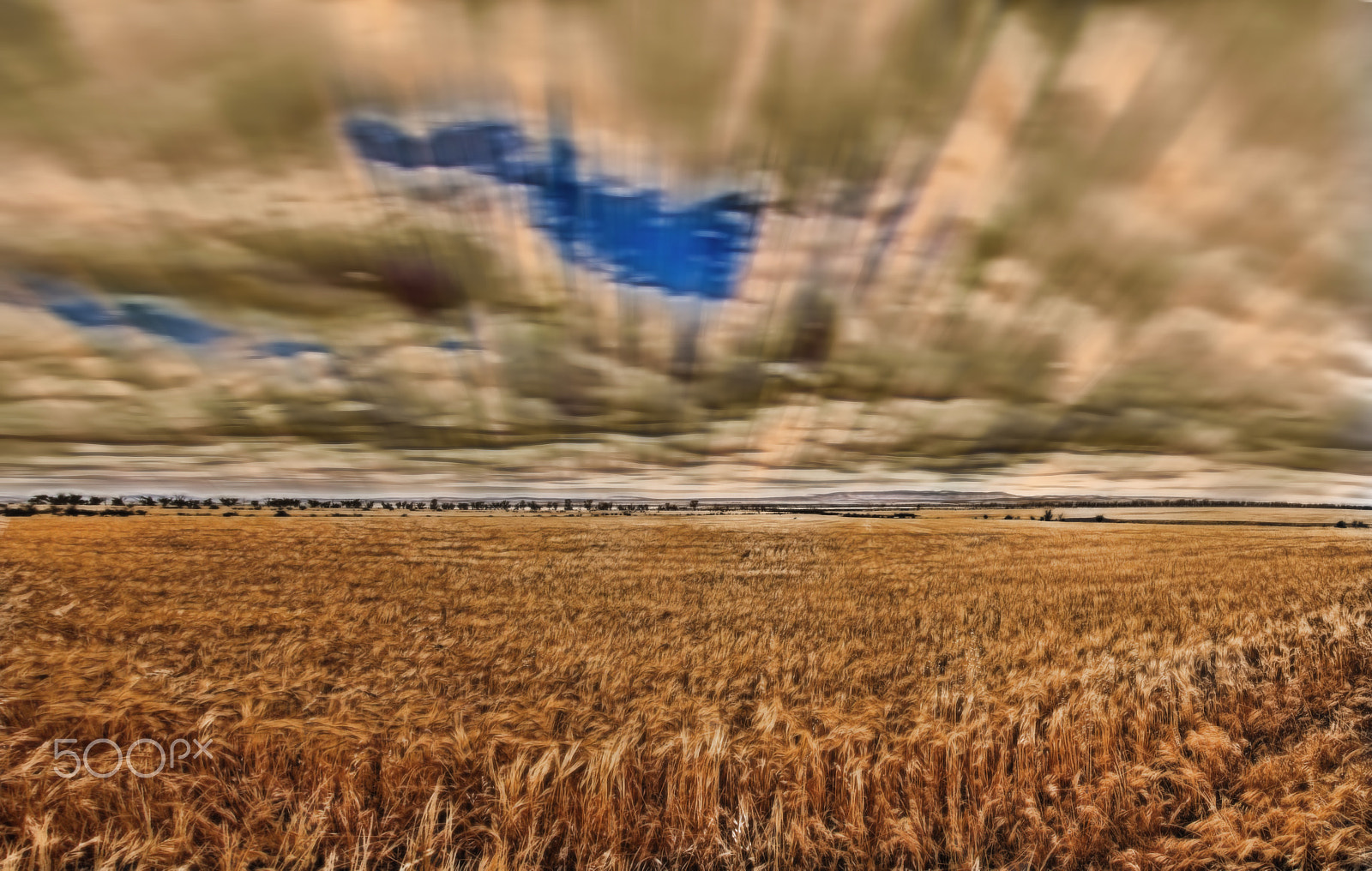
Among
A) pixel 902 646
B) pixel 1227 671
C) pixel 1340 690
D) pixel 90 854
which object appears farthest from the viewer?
pixel 902 646

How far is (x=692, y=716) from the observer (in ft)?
20.5

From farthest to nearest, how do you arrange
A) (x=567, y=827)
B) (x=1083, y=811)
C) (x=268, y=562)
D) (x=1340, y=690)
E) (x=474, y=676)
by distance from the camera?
(x=268, y=562) → (x=474, y=676) → (x=1340, y=690) → (x=1083, y=811) → (x=567, y=827)

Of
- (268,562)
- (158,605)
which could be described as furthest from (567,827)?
(268,562)

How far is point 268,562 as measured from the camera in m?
31.0

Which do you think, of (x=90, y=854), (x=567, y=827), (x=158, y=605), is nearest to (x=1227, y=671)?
(x=567, y=827)

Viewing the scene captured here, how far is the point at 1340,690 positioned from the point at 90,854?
38.5ft

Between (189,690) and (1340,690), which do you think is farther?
(1340,690)

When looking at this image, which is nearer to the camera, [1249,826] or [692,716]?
[1249,826]

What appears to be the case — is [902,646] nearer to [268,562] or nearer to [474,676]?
[474,676]

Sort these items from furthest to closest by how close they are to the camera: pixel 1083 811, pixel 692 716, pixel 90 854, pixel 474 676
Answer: pixel 474 676, pixel 692 716, pixel 1083 811, pixel 90 854

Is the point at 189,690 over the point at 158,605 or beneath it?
over

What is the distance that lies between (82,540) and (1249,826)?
6040cm

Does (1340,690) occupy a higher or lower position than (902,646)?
higher

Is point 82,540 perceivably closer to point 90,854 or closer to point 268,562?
point 268,562
